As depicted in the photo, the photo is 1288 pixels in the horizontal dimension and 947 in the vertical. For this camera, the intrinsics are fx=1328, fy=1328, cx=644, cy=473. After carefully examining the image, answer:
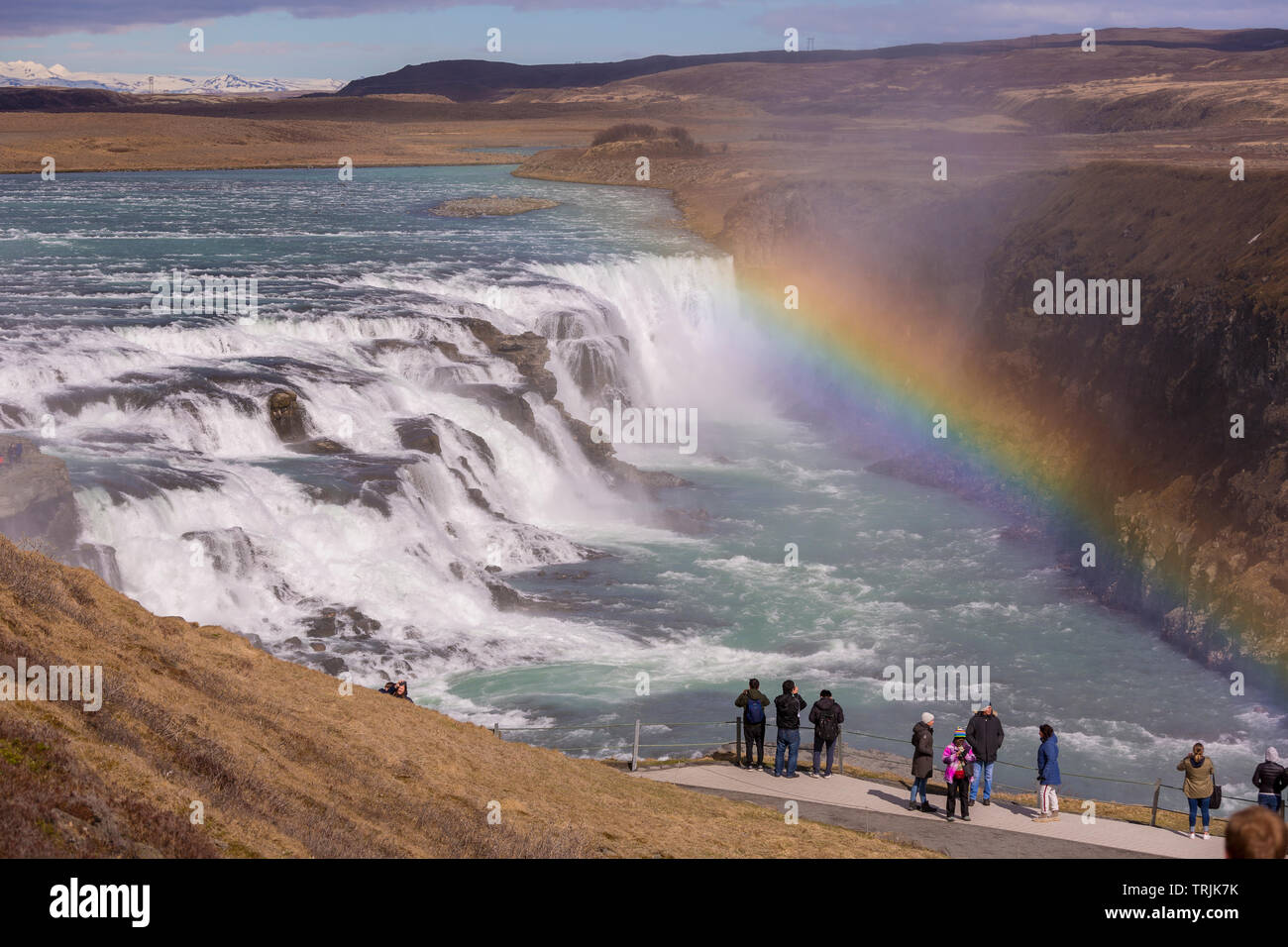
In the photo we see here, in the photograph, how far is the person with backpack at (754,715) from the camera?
65.8 ft

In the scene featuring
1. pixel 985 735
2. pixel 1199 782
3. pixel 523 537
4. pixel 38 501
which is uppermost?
pixel 38 501

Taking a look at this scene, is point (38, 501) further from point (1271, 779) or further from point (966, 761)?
point (1271, 779)

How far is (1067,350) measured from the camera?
42.7 meters

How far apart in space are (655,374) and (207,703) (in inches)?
1725

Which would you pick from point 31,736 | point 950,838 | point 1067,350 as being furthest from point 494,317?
point 31,736

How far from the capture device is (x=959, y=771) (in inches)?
713

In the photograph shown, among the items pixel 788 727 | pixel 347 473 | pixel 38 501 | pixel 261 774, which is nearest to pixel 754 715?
pixel 788 727

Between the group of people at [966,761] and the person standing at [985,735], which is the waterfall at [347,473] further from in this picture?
the person standing at [985,735]

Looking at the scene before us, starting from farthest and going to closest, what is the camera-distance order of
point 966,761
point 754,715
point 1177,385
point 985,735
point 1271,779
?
point 1177,385
point 754,715
point 985,735
point 966,761
point 1271,779

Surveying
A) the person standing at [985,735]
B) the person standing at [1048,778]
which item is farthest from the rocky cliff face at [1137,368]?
the person standing at [985,735]

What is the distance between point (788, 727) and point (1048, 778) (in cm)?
372

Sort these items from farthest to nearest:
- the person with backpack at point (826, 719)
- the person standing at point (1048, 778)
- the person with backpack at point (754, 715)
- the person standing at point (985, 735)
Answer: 1. the person with backpack at point (754, 715)
2. the person with backpack at point (826, 719)
3. the person standing at point (985, 735)
4. the person standing at point (1048, 778)

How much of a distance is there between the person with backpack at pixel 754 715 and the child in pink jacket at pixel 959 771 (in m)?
2.98
